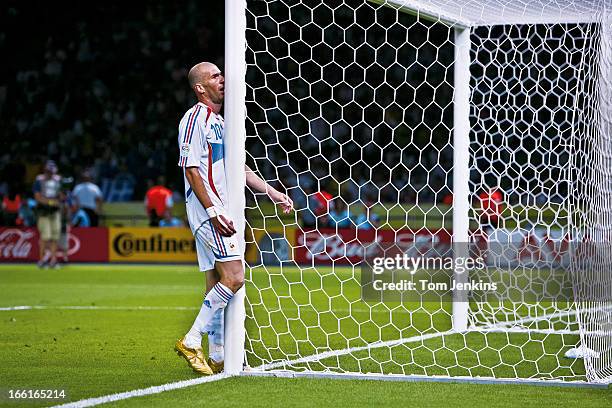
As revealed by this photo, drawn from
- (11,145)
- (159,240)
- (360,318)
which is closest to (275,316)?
(360,318)

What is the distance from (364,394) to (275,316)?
4.31m

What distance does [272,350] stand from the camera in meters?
6.96

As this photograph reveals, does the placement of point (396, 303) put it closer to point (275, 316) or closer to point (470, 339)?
point (275, 316)

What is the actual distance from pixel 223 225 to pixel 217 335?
2.40 feet

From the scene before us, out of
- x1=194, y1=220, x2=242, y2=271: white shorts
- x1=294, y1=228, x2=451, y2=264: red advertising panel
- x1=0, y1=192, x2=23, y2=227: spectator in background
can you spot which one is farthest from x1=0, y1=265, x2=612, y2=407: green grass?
x1=0, y1=192, x2=23, y2=227: spectator in background

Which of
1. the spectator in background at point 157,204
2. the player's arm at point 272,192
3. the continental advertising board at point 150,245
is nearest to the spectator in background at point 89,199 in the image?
the continental advertising board at point 150,245

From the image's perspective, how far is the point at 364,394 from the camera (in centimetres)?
511

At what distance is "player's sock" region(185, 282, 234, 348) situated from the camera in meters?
5.70

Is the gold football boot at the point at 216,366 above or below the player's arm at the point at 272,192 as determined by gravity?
below

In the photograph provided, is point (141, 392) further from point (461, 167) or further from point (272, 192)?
point (461, 167)

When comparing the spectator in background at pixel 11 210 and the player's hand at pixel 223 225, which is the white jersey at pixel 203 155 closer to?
the player's hand at pixel 223 225

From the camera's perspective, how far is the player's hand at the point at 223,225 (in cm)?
561

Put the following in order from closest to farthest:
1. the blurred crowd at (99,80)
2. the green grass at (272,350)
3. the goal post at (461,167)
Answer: the green grass at (272,350) → the goal post at (461,167) → the blurred crowd at (99,80)

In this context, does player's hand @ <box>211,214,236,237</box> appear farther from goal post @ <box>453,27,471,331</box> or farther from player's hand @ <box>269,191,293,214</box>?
goal post @ <box>453,27,471,331</box>
